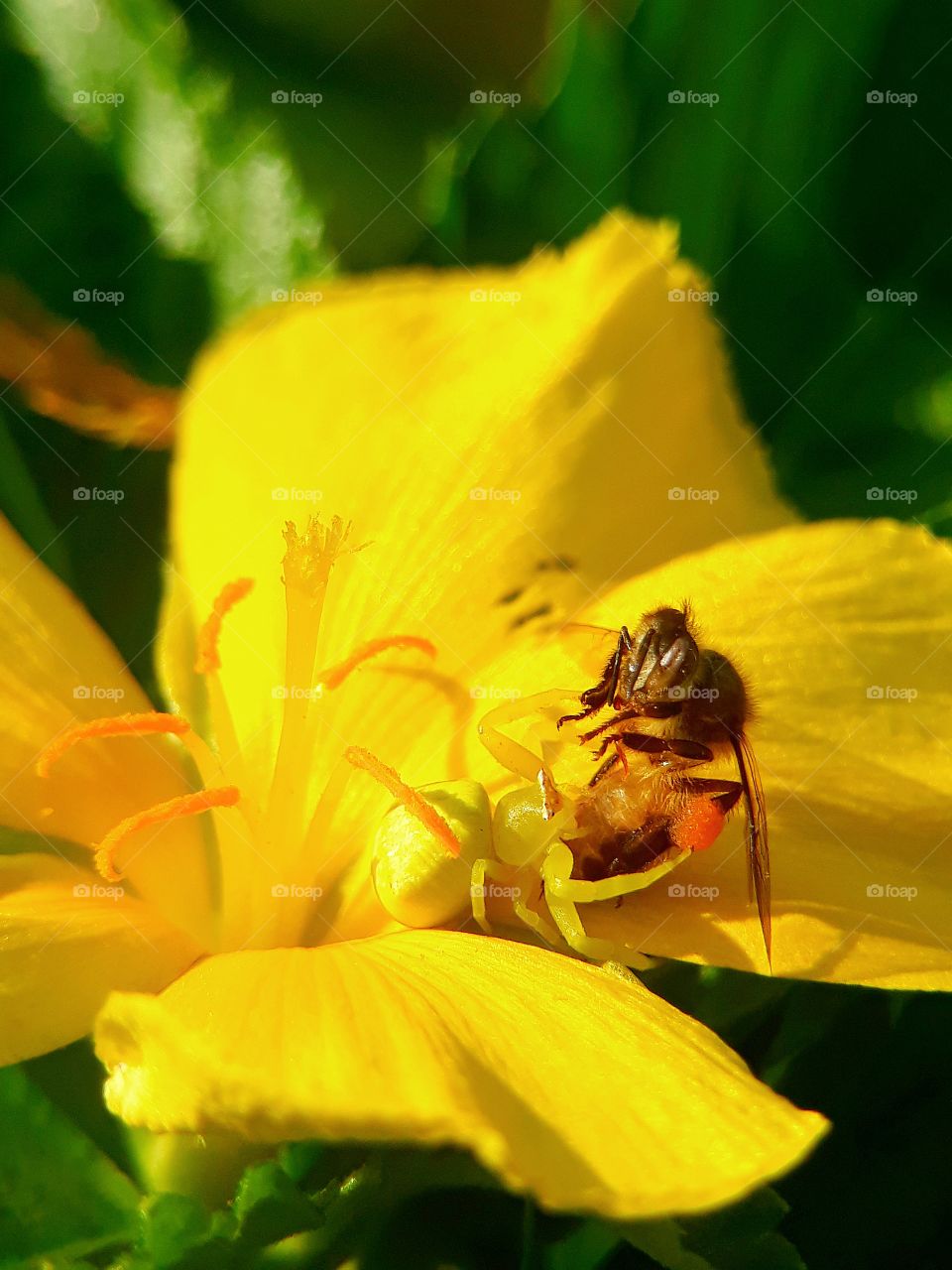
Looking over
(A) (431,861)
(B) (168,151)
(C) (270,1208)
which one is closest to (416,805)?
(A) (431,861)

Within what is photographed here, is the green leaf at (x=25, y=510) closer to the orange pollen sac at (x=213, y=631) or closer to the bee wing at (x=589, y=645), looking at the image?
the orange pollen sac at (x=213, y=631)

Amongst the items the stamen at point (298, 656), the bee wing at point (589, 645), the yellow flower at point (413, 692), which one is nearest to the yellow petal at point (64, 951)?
the yellow flower at point (413, 692)

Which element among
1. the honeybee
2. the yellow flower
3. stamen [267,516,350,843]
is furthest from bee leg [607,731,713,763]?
stamen [267,516,350,843]

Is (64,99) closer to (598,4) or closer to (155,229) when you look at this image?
(155,229)

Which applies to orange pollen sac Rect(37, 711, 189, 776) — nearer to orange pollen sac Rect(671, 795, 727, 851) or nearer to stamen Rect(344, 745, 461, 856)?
stamen Rect(344, 745, 461, 856)

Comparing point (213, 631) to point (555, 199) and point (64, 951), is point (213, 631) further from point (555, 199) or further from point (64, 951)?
point (555, 199)

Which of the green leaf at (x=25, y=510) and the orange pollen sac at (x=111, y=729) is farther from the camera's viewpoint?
the green leaf at (x=25, y=510)
